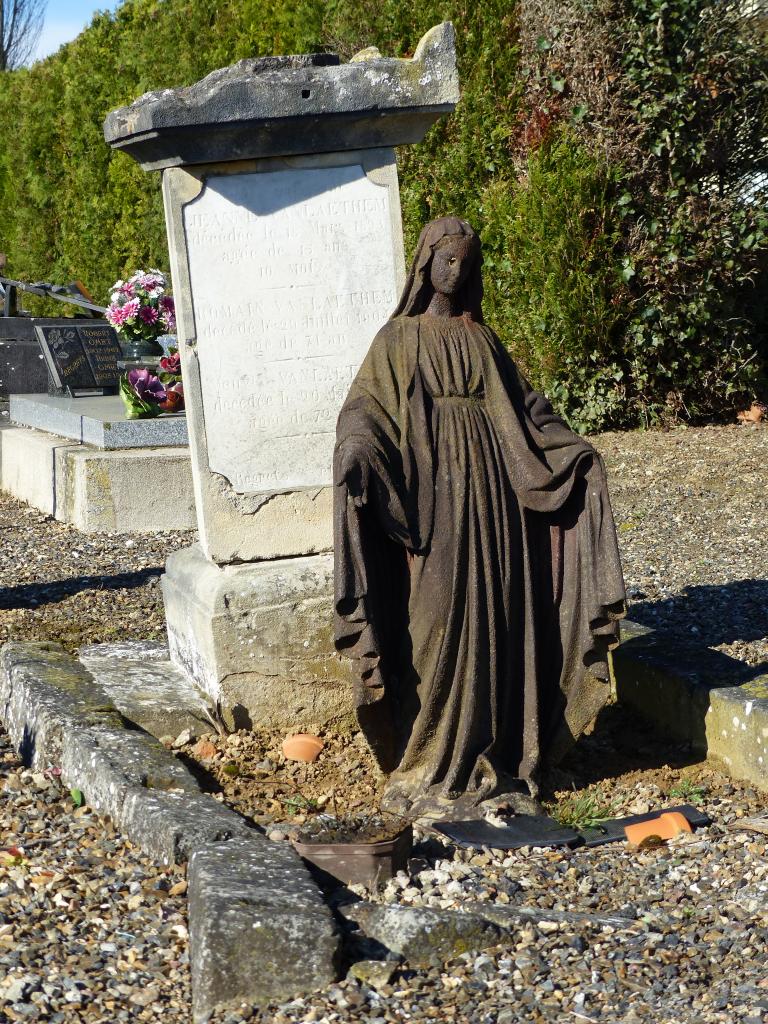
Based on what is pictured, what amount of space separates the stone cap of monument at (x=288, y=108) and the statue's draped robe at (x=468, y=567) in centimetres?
97

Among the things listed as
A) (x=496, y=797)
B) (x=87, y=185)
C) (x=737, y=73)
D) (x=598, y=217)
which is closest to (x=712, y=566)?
(x=496, y=797)

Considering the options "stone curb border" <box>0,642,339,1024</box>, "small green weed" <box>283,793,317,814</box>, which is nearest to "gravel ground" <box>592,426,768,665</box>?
"small green weed" <box>283,793,317,814</box>

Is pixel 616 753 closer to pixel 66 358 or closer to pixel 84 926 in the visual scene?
pixel 84 926

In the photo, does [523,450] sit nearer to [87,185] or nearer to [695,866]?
[695,866]

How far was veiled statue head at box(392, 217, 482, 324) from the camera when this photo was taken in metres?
4.09

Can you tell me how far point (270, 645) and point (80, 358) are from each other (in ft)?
23.0

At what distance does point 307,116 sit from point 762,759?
8.87 feet

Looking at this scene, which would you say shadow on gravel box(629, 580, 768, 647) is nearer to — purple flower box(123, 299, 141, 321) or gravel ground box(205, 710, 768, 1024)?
gravel ground box(205, 710, 768, 1024)

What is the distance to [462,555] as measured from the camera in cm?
397

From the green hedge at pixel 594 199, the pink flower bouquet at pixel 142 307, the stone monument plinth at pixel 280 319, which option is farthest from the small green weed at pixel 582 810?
the pink flower bouquet at pixel 142 307

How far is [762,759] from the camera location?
166 inches

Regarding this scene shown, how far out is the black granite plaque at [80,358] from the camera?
11.1 meters

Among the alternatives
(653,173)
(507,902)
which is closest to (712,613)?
(507,902)

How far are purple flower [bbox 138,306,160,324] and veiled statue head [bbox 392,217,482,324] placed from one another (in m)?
6.45
